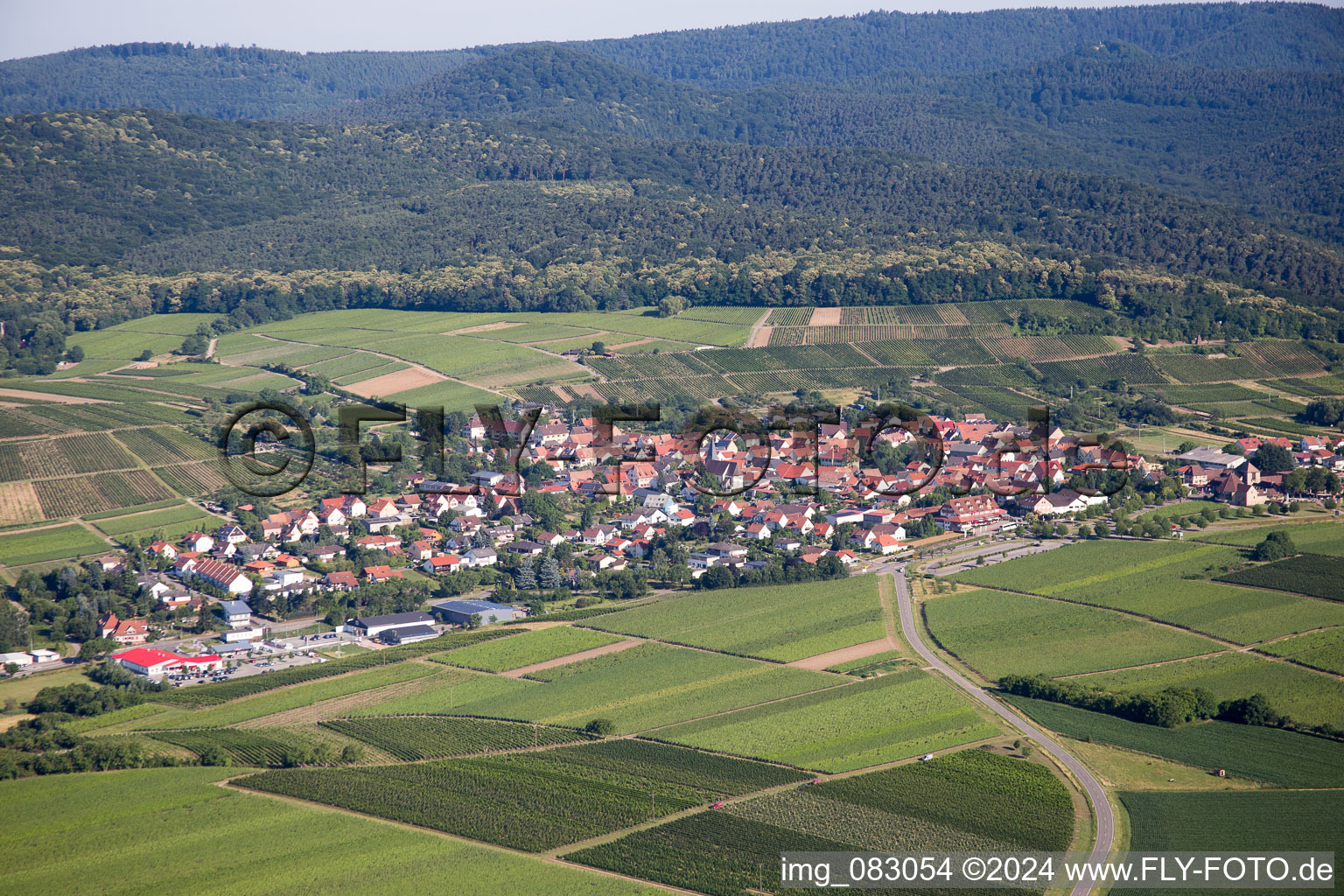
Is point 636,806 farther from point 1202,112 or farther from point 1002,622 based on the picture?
point 1202,112

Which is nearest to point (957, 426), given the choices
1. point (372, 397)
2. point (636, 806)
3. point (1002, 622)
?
point (1002, 622)

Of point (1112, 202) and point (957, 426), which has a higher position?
point (1112, 202)

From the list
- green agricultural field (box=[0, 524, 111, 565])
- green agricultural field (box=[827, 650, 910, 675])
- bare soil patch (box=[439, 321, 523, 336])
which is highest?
bare soil patch (box=[439, 321, 523, 336])

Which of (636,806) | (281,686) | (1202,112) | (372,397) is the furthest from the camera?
(1202,112)

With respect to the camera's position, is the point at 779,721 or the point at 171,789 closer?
the point at 171,789

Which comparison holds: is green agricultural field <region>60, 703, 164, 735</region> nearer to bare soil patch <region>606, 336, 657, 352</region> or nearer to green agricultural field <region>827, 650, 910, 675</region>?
green agricultural field <region>827, 650, 910, 675</region>

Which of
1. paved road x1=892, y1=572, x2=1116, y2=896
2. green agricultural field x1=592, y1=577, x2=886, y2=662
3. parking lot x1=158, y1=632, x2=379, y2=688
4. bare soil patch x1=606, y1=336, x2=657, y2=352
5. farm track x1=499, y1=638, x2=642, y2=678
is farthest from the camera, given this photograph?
bare soil patch x1=606, y1=336, x2=657, y2=352

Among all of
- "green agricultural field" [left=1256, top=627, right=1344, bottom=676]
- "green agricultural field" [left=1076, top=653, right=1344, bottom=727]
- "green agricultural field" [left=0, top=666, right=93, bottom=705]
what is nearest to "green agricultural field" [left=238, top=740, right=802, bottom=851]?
"green agricultural field" [left=0, top=666, right=93, bottom=705]
